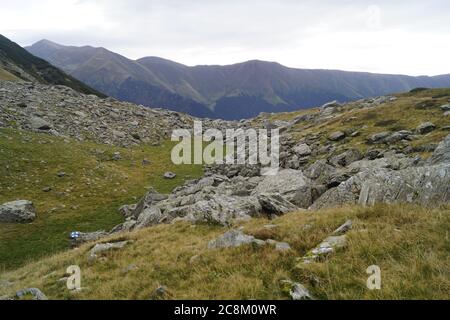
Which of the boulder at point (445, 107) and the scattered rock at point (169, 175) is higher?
the boulder at point (445, 107)

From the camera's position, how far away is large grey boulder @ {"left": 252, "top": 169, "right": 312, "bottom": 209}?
2420cm

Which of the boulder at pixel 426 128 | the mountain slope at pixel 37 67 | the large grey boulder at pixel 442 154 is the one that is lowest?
the large grey boulder at pixel 442 154

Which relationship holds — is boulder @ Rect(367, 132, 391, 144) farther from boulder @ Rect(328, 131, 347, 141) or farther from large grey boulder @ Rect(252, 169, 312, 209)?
large grey boulder @ Rect(252, 169, 312, 209)

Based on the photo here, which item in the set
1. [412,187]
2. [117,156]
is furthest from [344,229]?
[117,156]

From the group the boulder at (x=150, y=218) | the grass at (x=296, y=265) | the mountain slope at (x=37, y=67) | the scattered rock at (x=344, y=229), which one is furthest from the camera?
the mountain slope at (x=37, y=67)

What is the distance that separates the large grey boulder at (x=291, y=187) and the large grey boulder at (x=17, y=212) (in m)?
19.4

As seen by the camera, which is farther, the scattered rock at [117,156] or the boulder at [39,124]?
the boulder at [39,124]

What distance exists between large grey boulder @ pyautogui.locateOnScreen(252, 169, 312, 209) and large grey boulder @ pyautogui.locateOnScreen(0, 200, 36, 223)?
1943cm

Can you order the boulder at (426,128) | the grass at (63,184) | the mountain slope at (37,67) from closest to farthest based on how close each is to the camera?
the grass at (63,184) < the boulder at (426,128) < the mountain slope at (37,67)

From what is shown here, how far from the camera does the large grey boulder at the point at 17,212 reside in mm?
29453

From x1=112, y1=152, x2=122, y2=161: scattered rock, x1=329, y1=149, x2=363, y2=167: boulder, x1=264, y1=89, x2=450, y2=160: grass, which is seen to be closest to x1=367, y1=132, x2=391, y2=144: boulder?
x1=264, y1=89, x2=450, y2=160: grass

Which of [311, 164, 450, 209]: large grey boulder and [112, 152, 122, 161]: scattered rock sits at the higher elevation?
[311, 164, 450, 209]: large grey boulder

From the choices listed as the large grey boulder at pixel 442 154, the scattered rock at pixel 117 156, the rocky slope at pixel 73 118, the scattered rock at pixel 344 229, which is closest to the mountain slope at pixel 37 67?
the rocky slope at pixel 73 118

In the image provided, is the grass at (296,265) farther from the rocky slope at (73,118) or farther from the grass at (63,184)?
the rocky slope at (73,118)
